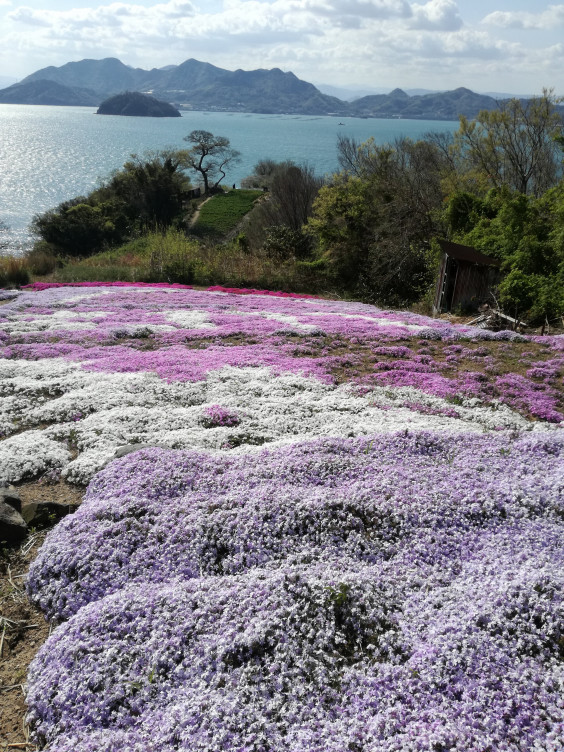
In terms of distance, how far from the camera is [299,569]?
564 centimetres

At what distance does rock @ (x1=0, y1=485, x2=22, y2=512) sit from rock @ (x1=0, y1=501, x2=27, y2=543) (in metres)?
0.26

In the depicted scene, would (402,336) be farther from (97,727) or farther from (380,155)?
(380,155)

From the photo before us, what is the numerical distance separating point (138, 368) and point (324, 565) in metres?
9.72

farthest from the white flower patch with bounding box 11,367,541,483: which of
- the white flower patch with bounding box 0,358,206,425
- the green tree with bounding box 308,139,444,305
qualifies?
the green tree with bounding box 308,139,444,305

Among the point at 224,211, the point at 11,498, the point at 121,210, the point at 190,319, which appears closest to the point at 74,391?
the point at 11,498

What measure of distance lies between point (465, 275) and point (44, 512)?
76.9ft

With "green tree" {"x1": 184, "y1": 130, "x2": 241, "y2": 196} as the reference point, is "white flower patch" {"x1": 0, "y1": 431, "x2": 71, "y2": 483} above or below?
below

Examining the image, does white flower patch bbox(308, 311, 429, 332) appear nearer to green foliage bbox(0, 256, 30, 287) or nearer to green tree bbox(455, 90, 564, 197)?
green foliage bbox(0, 256, 30, 287)

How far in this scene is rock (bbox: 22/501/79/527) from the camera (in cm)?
747

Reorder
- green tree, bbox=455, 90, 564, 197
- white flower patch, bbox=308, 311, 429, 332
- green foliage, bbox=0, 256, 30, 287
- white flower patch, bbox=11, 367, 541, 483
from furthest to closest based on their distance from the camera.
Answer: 1. green tree, bbox=455, 90, 564, 197
2. green foliage, bbox=0, 256, 30, 287
3. white flower patch, bbox=308, 311, 429, 332
4. white flower patch, bbox=11, 367, 541, 483

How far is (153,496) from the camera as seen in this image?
7.27 metres

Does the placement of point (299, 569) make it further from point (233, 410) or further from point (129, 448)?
point (233, 410)

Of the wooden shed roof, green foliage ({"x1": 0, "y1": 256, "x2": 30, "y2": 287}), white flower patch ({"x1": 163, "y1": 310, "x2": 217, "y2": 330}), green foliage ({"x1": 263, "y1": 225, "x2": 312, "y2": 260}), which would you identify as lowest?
green foliage ({"x1": 0, "y1": 256, "x2": 30, "y2": 287})

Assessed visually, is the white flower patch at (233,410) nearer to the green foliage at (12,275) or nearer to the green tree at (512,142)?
the green foliage at (12,275)
